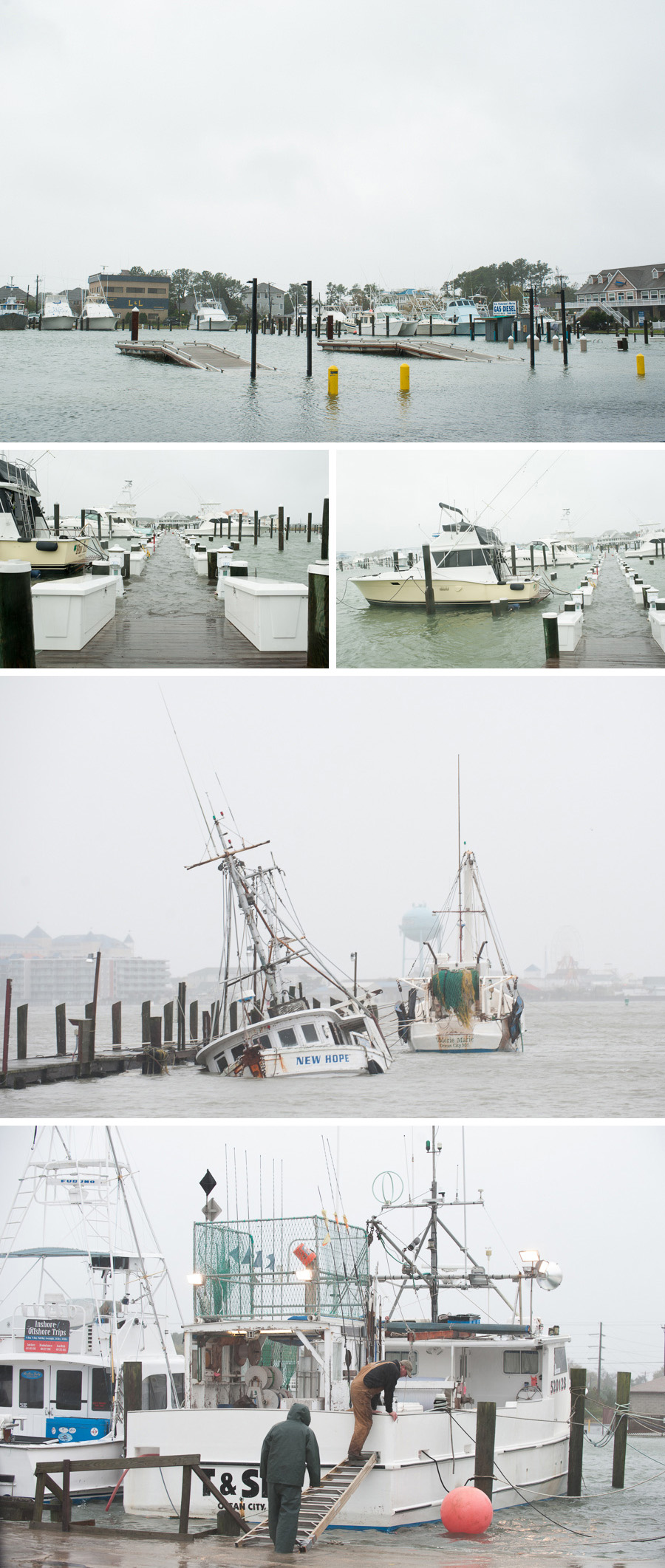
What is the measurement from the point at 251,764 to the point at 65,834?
38.8 inches

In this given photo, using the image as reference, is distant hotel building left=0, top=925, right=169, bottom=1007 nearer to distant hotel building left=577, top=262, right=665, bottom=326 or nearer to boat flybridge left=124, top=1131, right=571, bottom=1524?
boat flybridge left=124, top=1131, right=571, bottom=1524

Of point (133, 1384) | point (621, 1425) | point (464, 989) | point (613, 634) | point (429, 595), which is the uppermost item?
point (429, 595)

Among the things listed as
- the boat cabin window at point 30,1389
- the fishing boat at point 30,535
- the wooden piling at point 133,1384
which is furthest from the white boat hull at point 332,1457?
the fishing boat at point 30,535

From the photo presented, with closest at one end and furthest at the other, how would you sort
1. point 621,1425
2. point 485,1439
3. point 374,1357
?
1. point 485,1439
2. point 374,1357
3. point 621,1425

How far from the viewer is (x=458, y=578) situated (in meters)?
6.74

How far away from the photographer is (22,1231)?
719 centimetres

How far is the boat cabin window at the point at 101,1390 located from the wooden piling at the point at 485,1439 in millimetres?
2105

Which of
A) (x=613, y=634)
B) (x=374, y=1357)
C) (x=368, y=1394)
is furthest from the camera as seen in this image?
(x=613, y=634)

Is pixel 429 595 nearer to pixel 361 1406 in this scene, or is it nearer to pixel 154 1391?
pixel 361 1406

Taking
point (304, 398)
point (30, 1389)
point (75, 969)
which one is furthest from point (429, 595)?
point (30, 1389)

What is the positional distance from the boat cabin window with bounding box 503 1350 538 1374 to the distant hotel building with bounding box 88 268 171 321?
628 cm

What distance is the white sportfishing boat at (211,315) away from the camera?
8328 mm

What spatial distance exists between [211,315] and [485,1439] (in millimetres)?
6224

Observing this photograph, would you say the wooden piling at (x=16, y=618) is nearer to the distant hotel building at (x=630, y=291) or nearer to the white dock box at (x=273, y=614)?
the white dock box at (x=273, y=614)
